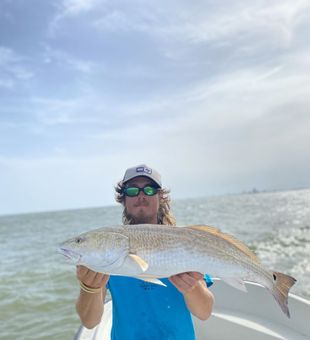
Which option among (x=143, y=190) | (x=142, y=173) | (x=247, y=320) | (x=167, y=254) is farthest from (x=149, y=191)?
(x=247, y=320)

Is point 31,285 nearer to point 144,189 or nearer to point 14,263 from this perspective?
point 14,263

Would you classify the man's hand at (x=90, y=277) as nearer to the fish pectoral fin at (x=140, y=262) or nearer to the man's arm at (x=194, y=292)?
the fish pectoral fin at (x=140, y=262)

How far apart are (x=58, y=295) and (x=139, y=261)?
9350 millimetres

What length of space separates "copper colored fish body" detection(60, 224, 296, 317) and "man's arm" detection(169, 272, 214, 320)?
12 centimetres

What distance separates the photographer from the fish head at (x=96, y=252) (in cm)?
242

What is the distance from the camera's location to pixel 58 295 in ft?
35.2

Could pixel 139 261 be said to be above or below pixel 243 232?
above

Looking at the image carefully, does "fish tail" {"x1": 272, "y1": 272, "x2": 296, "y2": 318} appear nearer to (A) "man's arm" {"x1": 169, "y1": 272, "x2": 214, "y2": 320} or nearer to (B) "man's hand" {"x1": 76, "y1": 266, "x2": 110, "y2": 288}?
(A) "man's arm" {"x1": 169, "y1": 272, "x2": 214, "y2": 320}

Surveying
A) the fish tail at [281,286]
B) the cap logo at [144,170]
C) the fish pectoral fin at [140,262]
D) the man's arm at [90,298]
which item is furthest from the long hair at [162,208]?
the fish tail at [281,286]

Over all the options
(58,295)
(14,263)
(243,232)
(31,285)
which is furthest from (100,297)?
(243,232)

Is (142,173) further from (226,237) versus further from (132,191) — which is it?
(226,237)

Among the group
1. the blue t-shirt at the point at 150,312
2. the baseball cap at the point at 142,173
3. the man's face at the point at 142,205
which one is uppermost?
the baseball cap at the point at 142,173

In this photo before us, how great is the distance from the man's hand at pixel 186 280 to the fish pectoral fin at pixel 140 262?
34 centimetres

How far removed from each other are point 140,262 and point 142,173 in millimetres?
1034
